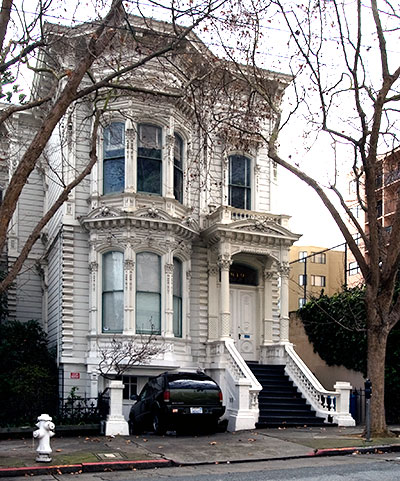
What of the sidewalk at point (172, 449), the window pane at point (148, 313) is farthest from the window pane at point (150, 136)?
the sidewalk at point (172, 449)

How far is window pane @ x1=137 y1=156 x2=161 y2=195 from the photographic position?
861 inches

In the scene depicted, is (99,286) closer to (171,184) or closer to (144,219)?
(144,219)

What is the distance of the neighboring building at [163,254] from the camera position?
21.1 metres

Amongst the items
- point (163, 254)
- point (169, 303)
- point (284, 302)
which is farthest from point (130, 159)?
point (284, 302)

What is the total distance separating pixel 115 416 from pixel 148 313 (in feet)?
15.9

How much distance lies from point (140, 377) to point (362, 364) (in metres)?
6.84

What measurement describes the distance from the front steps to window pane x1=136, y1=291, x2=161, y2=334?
351 cm

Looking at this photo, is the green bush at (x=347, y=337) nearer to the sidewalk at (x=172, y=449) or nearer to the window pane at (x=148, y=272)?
the sidewalk at (x=172, y=449)

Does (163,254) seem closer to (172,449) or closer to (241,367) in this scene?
(241,367)

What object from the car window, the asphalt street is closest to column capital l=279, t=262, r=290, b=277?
the car window

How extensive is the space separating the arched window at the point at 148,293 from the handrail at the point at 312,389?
436 centimetres

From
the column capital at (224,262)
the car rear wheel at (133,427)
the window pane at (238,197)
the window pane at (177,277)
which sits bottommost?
the car rear wheel at (133,427)

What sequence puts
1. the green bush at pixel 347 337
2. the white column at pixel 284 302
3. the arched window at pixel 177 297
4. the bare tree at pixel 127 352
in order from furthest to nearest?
the white column at pixel 284 302 < the arched window at pixel 177 297 < the green bush at pixel 347 337 < the bare tree at pixel 127 352

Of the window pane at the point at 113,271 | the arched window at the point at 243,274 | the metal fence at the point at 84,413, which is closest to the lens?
the metal fence at the point at 84,413
